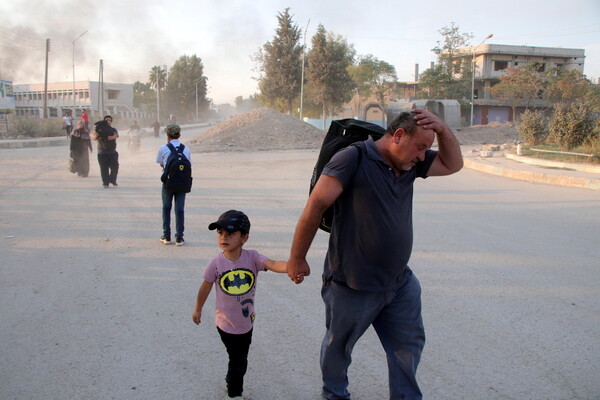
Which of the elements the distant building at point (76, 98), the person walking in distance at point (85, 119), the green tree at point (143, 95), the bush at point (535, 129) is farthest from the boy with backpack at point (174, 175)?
the green tree at point (143, 95)

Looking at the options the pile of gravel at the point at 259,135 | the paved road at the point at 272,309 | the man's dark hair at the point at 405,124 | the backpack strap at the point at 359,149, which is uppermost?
the pile of gravel at the point at 259,135

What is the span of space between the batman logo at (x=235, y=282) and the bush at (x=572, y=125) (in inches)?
627

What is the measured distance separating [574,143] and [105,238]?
49.3ft

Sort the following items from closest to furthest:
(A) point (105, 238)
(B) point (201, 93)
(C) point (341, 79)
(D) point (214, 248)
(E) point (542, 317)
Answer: (E) point (542, 317)
(D) point (214, 248)
(A) point (105, 238)
(C) point (341, 79)
(B) point (201, 93)

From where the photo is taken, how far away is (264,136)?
29.6m

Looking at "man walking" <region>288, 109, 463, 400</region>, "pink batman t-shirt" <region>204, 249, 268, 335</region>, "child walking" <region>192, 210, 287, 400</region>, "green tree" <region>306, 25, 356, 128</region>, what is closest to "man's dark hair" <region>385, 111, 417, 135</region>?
"man walking" <region>288, 109, 463, 400</region>

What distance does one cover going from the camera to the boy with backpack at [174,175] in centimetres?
652

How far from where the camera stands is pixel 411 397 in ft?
8.80

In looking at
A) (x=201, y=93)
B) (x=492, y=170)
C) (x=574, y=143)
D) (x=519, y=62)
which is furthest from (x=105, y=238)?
(x=201, y=93)

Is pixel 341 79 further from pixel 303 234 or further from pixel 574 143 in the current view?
pixel 303 234

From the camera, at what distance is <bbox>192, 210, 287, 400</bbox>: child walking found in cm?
293

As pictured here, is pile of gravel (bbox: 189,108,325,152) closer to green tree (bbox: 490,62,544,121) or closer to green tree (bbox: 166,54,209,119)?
green tree (bbox: 490,62,544,121)

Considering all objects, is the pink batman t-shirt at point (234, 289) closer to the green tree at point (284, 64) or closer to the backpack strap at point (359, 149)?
the backpack strap at point (359, 149)

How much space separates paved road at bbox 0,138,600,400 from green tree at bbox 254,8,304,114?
142ft
